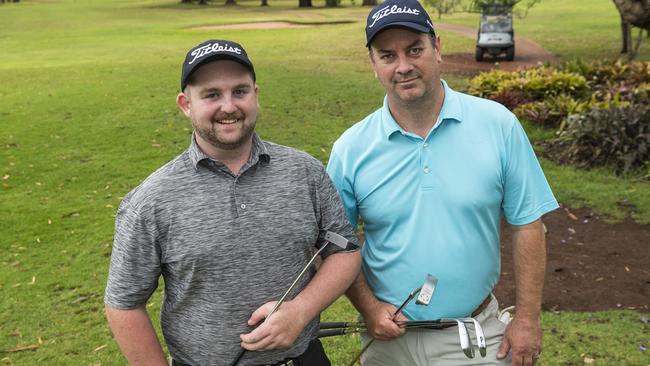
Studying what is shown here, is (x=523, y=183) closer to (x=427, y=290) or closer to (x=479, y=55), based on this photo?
(x=427, y=290)

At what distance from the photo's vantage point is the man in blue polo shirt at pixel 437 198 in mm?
2906

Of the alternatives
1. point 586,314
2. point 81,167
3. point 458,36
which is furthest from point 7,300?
point 458,36

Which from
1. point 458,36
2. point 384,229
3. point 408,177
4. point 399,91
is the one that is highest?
point 399,91

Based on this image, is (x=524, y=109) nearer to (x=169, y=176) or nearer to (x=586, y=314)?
(x=586, y=314)

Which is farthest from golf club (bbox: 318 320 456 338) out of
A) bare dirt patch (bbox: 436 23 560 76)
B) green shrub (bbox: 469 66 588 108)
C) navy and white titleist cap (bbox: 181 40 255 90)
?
bare dirt patch (bbox: 436 23 560 76)

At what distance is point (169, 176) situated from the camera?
253 centimetres

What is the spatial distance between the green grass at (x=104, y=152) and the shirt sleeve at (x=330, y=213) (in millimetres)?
2568

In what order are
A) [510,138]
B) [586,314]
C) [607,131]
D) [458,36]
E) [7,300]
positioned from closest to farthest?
[510,138] → [586,314] → [7,300] → [607,131] → [458,36]

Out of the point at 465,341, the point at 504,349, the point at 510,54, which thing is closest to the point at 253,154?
the point at 465,341

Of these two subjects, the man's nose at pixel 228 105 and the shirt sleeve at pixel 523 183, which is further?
the shirt sleeve at pixel 523 183

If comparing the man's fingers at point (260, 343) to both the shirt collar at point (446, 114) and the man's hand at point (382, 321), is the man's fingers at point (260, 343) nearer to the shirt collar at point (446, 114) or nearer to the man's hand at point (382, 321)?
the man's hand at point (382, 321)

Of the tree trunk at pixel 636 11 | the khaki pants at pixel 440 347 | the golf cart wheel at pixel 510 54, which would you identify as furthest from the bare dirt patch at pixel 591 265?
the golf cart wheel at pixel 510 54

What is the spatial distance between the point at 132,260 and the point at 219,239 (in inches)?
11.9

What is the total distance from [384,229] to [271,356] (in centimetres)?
72
